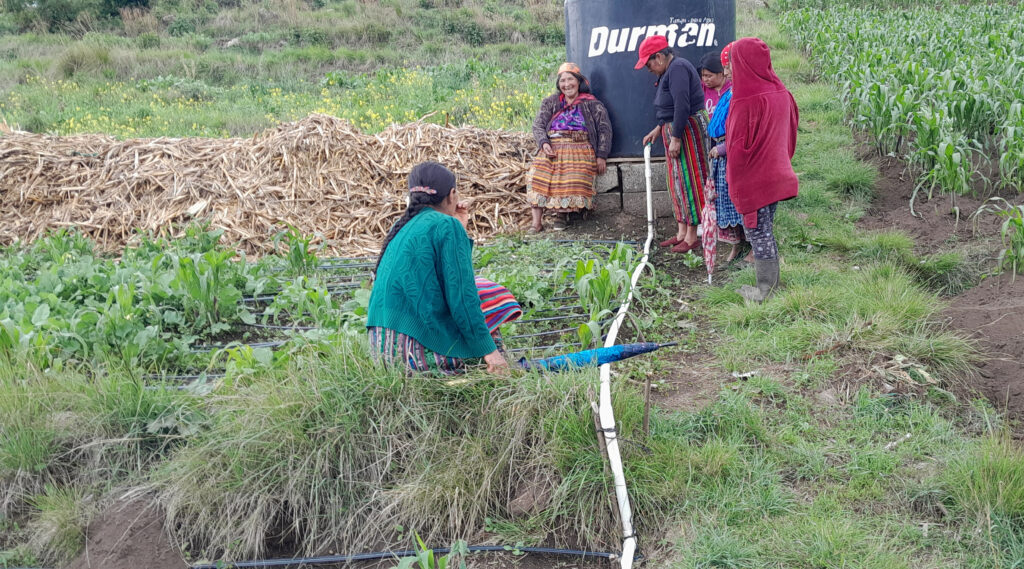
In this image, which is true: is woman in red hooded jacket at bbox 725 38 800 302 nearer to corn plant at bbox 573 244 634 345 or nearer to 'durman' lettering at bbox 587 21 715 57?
corn plant at bbox 573 244 634 345

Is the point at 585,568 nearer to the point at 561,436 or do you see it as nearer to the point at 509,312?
the point at 561,436

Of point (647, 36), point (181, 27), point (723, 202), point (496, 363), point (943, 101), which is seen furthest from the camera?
point (181, 27)

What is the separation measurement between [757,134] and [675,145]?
1.13 metres

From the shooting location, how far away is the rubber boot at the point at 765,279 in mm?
4527

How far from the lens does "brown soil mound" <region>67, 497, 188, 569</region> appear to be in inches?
112

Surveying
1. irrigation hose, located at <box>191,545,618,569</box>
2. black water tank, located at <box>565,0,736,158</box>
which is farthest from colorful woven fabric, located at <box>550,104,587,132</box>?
irrigation hose, located at <box>191,545,618,569</box>

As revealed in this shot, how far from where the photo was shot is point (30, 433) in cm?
320

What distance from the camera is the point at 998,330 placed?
3.66 meters

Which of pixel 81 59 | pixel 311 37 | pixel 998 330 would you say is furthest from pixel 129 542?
pixel 311 37

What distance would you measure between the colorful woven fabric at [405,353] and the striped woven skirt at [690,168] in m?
3.06

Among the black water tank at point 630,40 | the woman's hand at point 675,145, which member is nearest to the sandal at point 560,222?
the black water tank at point 630,40

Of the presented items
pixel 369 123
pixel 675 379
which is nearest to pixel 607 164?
pixel 675 379

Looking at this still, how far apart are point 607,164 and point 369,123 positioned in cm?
515

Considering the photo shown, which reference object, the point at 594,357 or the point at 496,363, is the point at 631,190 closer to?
the point at 594,357
